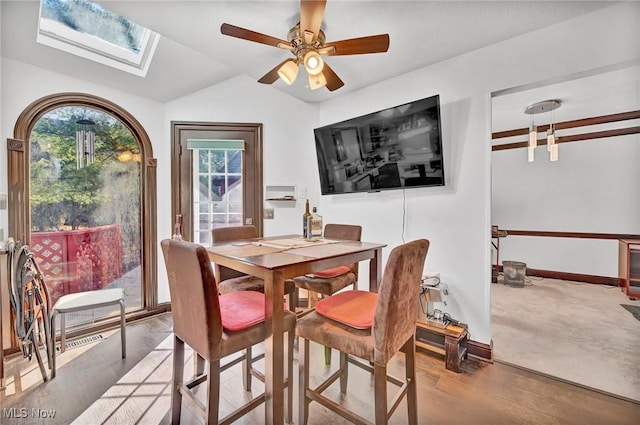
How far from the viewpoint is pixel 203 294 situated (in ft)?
3.70

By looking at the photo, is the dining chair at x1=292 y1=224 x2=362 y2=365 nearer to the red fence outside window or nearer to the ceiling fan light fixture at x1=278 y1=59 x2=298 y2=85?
the ceiling fan light fixture at x1=278 y1=59 x2=298 y2=85

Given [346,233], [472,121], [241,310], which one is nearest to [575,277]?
[472,121]

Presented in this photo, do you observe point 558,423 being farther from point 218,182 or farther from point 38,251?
point 38,251

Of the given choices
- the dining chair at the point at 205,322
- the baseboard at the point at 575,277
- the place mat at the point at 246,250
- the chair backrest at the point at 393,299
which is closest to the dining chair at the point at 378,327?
the chair backrest at the point at 393,299

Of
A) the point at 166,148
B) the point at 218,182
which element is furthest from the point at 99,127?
the point at 218,182

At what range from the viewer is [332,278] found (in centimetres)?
212

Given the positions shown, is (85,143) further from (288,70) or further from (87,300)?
(288,70)

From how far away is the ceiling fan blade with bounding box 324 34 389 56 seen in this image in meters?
1.65

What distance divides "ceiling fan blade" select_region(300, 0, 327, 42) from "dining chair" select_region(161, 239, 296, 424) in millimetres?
1357

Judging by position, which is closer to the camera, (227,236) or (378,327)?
(378,327)

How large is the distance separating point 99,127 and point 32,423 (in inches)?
96.9

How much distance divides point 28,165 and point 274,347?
8.80ft

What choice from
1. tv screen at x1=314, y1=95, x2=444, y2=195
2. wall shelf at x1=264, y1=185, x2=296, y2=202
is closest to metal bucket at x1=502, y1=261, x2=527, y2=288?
tv screen at x1=314, y1=95, x2=444, y2=195

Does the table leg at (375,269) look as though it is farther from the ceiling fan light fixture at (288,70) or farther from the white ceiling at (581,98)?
the white ceiling at (581,98)
